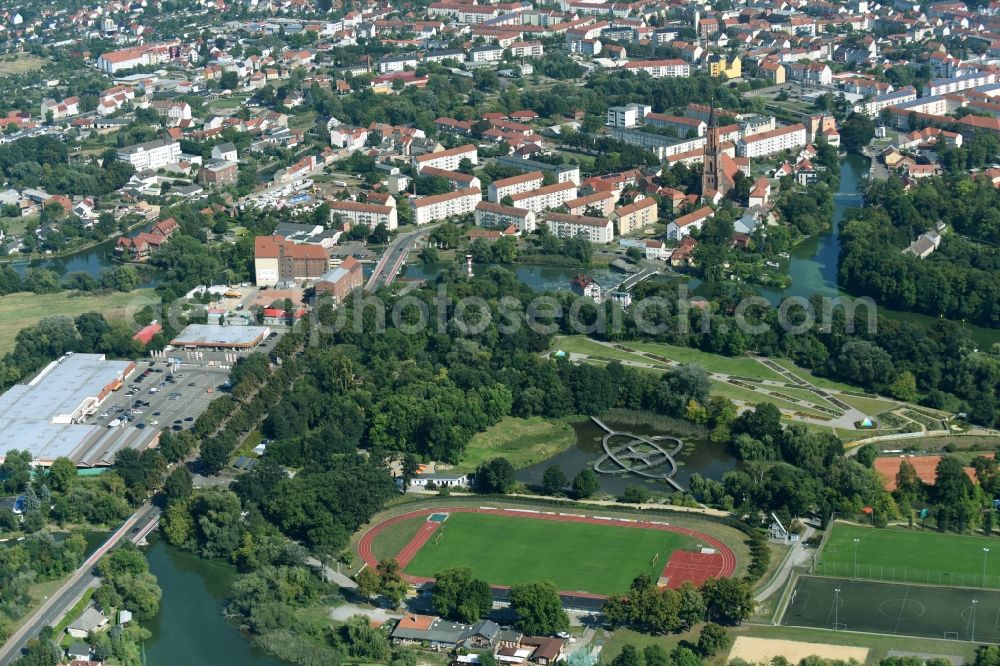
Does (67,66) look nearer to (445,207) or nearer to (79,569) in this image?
(445,207)

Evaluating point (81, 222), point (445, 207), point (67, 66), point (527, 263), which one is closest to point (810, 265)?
point (527, 263)

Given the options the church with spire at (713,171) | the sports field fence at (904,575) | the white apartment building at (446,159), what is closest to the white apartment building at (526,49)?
the white apartment building at (446,159)

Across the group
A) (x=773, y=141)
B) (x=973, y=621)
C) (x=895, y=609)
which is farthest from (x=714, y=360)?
(x=773, y=141)

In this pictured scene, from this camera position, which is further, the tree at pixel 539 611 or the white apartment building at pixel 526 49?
the white apartment building at pixel 526 49

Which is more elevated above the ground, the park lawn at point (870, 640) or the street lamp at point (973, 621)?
the street lamp at point (973, 621)

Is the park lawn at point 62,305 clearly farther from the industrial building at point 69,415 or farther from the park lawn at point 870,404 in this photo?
the park lawn at point 870,404

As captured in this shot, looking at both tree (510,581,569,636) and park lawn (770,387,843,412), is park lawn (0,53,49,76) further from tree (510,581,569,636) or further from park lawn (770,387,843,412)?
tree (510,581,569,636)

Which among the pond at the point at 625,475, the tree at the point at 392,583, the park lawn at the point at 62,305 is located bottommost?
the pond at the point at 625,475
